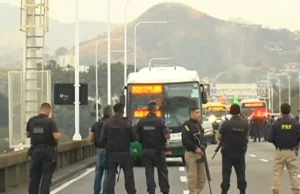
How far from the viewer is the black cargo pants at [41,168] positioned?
15.9 metres

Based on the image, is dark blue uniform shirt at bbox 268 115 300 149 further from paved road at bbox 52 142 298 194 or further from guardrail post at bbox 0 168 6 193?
guardrail post at bbox 0 168 6 193

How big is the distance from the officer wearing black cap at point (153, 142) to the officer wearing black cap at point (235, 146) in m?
1.19

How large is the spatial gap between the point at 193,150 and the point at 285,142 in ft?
6.05

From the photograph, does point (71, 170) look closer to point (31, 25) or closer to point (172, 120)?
point (172, 120)

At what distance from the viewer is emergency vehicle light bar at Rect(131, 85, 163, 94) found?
30688 millimetres

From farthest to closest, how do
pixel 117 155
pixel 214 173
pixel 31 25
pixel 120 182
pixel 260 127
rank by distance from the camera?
pixel 260 127
pixel 31 25
pixel 214 173
pixel 120 182
pixel 117 155

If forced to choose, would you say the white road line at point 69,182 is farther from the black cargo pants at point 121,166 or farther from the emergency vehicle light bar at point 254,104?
the emergency vehicle light bar at point 254,104

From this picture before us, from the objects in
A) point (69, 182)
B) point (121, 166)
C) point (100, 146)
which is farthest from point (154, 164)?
point (69, 182)

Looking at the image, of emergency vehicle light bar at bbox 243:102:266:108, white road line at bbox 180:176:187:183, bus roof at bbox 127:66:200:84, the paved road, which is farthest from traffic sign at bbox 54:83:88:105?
emergency vehicle light bar at bbox 243:102:266:108

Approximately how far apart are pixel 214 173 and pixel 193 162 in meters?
9.41

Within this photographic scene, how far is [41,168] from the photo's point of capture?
1620 cm

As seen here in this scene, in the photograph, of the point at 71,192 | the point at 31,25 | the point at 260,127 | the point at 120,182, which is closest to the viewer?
the point at 71,192

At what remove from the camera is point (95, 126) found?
1725cm

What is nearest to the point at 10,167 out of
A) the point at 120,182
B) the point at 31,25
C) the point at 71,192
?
the point at 71,192
